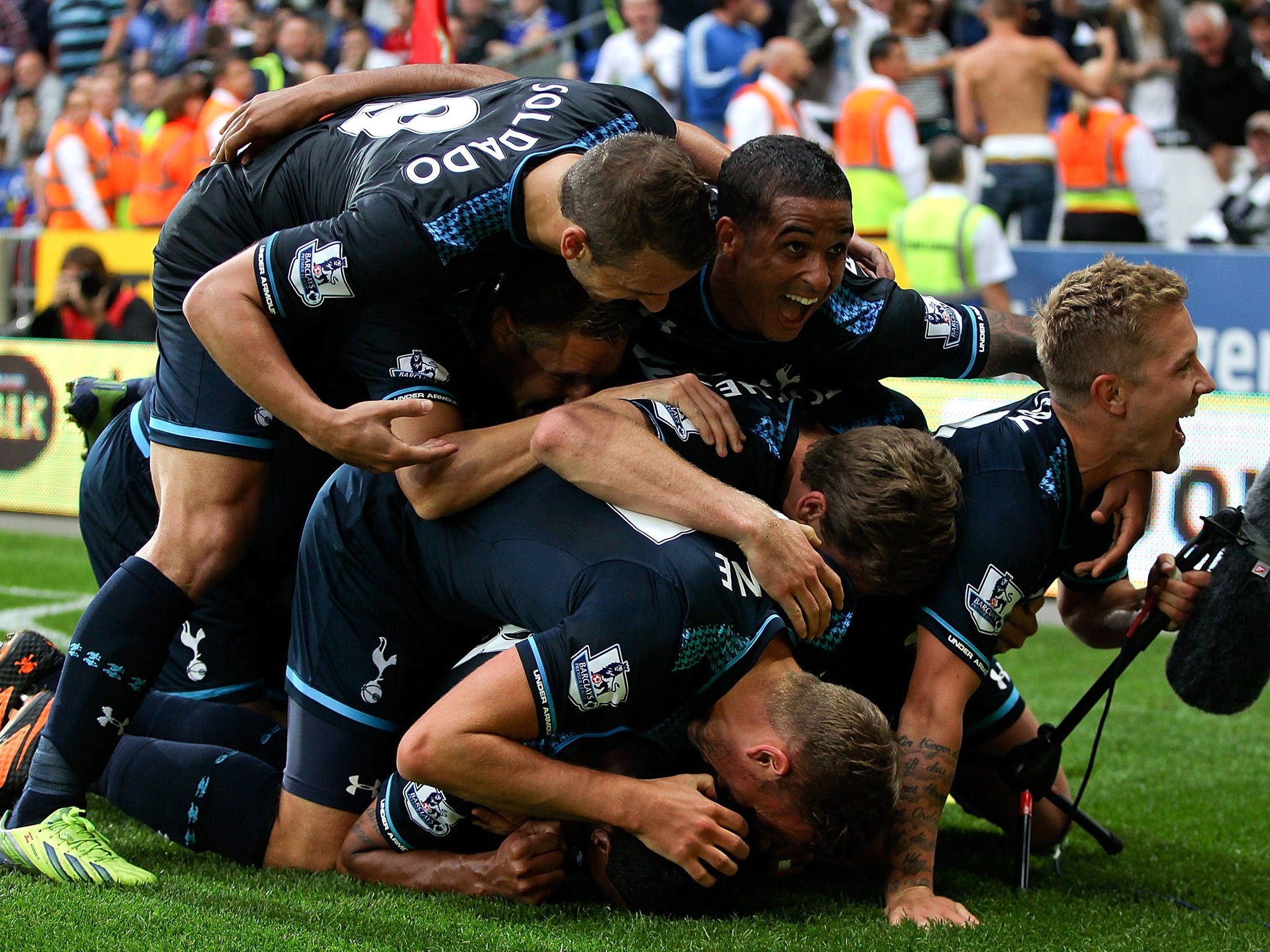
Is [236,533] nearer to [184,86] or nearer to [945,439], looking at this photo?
[945,439]

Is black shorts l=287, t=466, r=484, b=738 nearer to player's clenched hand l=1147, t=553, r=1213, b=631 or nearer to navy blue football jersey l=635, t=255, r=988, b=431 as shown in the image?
navy blue football jersey l=635, t=255, r=988, b=431

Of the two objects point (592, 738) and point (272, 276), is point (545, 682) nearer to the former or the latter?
point (592, 738)

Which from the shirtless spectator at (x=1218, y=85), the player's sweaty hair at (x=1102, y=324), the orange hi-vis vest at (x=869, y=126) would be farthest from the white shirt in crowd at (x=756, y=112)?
the player's sweaty hair at (x=1102, y=324)

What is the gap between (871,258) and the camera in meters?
4.56

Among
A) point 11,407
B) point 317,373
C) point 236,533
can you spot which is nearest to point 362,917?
point 236,533

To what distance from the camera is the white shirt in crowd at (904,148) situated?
10438 mm

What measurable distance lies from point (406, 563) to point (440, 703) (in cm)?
67

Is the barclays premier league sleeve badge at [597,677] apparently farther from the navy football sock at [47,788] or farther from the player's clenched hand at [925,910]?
the navy football sock at [47,788]

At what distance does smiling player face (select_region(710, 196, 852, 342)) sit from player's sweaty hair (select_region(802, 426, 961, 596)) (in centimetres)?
44

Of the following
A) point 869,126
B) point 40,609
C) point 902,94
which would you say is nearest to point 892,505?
point 40,609

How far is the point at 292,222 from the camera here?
4.12m

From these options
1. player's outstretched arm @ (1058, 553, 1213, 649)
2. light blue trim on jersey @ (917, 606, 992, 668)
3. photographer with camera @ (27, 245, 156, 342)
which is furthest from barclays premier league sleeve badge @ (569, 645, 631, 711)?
photographer with camera @ (27, 245, 156, 342)

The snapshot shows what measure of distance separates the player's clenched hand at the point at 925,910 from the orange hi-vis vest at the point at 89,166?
12824 mm

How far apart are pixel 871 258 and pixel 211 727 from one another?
7.97ft
